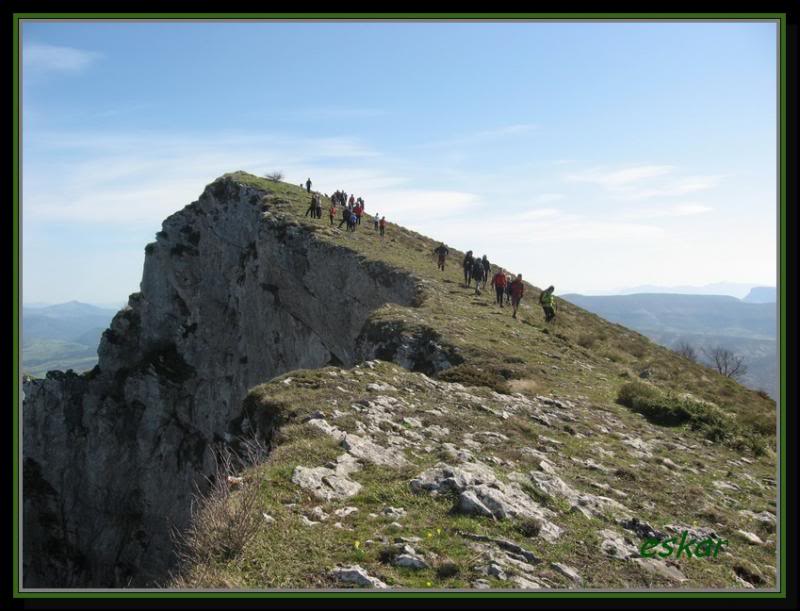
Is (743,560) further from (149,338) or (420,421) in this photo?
(149,338)

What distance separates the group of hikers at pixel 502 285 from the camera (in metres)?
31.6

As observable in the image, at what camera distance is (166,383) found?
58188mm

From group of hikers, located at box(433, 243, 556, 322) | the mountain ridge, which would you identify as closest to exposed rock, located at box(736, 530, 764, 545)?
the mountain ridge

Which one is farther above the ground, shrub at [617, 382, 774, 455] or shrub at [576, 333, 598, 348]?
shrub at [576, 333, 598, 348]

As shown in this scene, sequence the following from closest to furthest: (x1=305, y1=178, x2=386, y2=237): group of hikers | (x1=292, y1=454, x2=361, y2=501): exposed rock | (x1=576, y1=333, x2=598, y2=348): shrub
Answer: (x1=292, y1=454, x2=361, y2=501): exposed rock → (x1=576, y1=333, x2=598, y2=348): shrub → (x1=305, y1=178, x2=386, y2=237): group of hikers

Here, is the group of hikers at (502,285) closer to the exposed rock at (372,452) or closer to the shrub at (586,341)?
the shrub at (586,341)

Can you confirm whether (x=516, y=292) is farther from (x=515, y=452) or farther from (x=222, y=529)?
(x=222, y=529)

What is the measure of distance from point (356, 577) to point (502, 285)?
2759 cm

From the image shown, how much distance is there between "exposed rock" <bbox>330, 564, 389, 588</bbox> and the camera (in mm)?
7105

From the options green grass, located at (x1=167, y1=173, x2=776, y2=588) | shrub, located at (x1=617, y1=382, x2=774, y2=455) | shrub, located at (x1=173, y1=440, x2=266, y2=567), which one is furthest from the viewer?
shrub, located at (x1=617, y1=382, x2=774, y2=455)

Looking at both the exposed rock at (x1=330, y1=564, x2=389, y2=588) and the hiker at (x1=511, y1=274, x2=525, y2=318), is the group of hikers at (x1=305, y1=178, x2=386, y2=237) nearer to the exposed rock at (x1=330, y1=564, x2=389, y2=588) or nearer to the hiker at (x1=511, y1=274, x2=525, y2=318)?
the hiker at (x1=511, y1=274, x2=525, y2=318)

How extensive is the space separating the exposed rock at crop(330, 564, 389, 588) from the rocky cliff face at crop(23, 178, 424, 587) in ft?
125

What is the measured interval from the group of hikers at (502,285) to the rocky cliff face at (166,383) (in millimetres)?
12201

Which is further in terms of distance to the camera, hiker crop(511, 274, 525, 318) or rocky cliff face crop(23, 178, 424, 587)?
rocky cliff face crop(23, 178, 424, 587)
